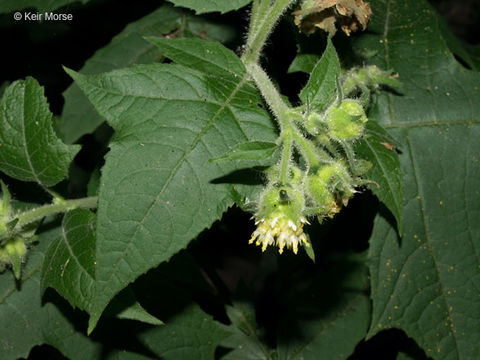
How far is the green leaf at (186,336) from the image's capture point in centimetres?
230

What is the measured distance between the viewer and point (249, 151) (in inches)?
59.8

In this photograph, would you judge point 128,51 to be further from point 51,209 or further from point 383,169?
point 383,169

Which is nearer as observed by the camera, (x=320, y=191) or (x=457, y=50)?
(x=320, y=191)

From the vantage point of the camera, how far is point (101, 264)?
1479 mm

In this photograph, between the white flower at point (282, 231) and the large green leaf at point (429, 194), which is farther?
the large green leaf at point (429, 194)

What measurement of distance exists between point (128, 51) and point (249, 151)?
1.42m

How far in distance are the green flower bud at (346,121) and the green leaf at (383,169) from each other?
0.17 metres

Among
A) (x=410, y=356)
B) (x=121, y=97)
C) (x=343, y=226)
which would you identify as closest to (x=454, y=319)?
(x=410, y=356)

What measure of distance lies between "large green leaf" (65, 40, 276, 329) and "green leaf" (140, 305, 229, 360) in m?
0.87

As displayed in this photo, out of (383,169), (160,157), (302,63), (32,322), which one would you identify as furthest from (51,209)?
(383,169)

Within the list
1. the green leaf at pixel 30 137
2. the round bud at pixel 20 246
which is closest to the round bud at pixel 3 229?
the round bud at pixel 20 246

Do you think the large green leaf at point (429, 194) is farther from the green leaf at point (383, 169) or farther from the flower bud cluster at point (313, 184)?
the flower bud cluster at point (313, 184)

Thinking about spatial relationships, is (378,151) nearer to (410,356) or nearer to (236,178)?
(236,178)

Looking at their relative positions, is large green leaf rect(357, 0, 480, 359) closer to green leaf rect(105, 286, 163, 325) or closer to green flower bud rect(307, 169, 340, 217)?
green flower bud rect(307, 169, 340, 217)
